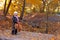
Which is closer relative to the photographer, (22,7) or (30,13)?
(22,7)

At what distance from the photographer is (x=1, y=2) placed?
3884 cm

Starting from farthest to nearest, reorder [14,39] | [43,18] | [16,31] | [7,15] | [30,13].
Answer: [30,13], [43,18], [7,15], [16,31], [14,39]

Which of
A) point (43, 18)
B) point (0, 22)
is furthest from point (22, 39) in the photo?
point (43, 18)

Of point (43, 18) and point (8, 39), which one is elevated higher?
point (8, 39)

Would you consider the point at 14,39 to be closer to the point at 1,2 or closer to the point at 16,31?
the point at 16,31

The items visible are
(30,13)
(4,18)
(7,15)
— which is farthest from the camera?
(30,13)

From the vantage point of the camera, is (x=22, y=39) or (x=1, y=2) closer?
(x=22, y=39)

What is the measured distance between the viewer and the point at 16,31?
15867 mm

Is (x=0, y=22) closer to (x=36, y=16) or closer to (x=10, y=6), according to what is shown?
(x=10, y=6)

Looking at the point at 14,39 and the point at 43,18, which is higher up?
the point at 14,39

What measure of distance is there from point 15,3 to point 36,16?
897cm

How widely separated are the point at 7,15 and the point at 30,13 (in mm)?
7972

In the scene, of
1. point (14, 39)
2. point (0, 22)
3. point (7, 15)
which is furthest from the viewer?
Answer: point (7, 15)

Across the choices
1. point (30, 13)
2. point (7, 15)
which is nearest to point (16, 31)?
point (7, 15)
